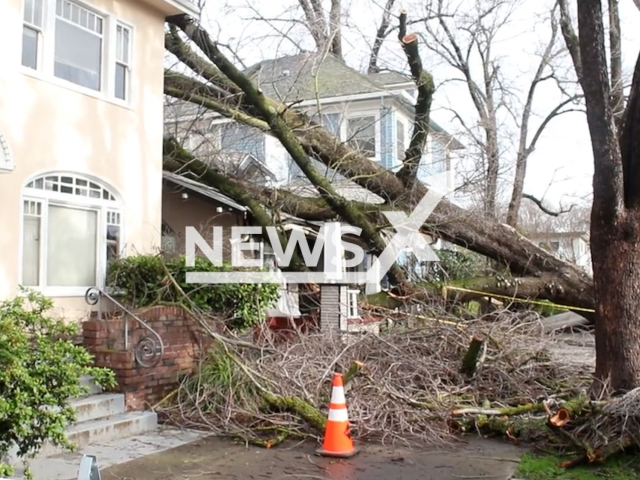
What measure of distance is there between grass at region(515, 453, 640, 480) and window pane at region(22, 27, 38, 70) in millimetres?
7904

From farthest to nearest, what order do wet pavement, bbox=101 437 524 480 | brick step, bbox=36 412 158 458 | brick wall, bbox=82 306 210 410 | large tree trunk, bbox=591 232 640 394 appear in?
brick wall, bbox=82 306 210 410
large tree trunk, bbox=591 232 640 394
brick step, bbox=36 412 158 458
wet pavement, bbox=101 437 524 480

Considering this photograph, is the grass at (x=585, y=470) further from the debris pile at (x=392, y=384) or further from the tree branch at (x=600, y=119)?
the tree branch at (x=600, y=119)

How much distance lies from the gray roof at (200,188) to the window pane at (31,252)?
14.8ft

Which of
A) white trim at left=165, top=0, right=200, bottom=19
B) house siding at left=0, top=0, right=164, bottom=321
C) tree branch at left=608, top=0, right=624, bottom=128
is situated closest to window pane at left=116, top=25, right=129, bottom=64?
house siding at left=0, top=0, right=164, bottom=321

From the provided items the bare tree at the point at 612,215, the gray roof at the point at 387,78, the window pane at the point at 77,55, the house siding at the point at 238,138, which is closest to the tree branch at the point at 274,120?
the house siding at the point at 238,138

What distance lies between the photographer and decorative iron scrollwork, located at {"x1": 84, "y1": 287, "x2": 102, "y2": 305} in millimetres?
9452

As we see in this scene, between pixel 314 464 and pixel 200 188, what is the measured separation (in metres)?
8.80

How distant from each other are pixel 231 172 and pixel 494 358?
7659mm

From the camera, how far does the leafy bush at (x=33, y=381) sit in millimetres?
5125

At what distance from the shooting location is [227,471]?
6.20 metres

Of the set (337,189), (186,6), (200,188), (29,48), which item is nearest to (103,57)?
(29,48)

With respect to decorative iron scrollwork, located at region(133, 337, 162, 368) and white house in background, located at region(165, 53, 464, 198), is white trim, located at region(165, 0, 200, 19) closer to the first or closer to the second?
white house in background, located at region(165, 53, 464, 198)

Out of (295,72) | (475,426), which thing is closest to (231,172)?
(295,72)

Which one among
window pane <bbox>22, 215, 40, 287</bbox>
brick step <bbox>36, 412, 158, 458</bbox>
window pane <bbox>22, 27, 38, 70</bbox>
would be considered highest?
window pane <bbox>22, 27, 38, 70</bbox>
